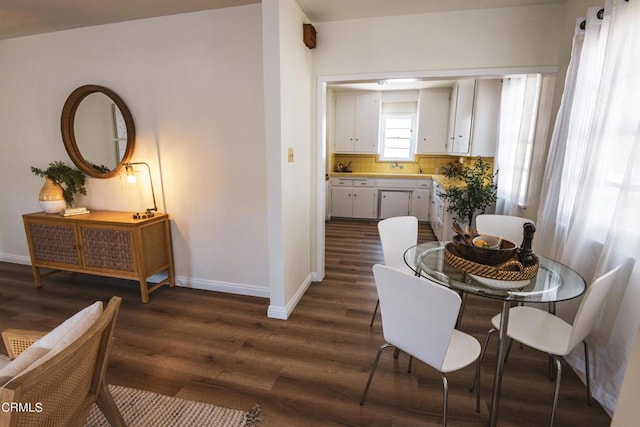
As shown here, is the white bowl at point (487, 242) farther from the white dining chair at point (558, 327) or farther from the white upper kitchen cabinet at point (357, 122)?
the white upper kitchen cabinet at point (357, 122)

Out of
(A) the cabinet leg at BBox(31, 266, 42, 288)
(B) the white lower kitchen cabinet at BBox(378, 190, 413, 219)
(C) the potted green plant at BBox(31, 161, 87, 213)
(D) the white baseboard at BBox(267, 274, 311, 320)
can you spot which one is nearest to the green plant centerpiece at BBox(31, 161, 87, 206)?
(C) the potted green plant at BBox(31, 161, 87, 213)

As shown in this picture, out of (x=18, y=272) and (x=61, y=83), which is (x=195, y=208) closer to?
(x=61, y=83)

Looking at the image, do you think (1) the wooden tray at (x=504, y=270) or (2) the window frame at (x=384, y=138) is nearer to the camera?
(1) the wooden tray at (x=504, y=270)

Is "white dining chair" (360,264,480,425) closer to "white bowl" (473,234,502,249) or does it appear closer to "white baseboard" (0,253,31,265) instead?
"white bowl" (473,234,502,249)

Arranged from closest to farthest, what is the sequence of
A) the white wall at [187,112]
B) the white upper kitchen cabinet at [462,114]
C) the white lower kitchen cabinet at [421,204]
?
1. the white wall at [187,112]
2. the white upper kitchen cabinet at [462,114]
3. the white lower kitchen cabinet at [421,204]

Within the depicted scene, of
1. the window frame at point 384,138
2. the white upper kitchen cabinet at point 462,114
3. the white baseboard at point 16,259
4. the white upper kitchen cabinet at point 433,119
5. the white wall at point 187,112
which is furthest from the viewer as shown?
the window frame at point 384,138

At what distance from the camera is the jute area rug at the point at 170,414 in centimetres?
162

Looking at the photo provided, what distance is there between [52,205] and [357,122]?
477cm

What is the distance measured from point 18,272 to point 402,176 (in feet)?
18.3

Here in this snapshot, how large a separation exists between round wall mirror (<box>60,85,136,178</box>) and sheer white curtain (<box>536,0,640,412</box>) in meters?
3.62

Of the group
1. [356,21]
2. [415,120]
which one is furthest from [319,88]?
[415,120]

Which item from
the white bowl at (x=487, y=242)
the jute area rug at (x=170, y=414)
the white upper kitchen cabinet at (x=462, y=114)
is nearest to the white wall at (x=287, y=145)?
the jute area rug at (x=170, y=414)

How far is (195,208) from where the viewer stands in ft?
9.95

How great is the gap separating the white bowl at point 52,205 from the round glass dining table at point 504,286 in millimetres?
3421
